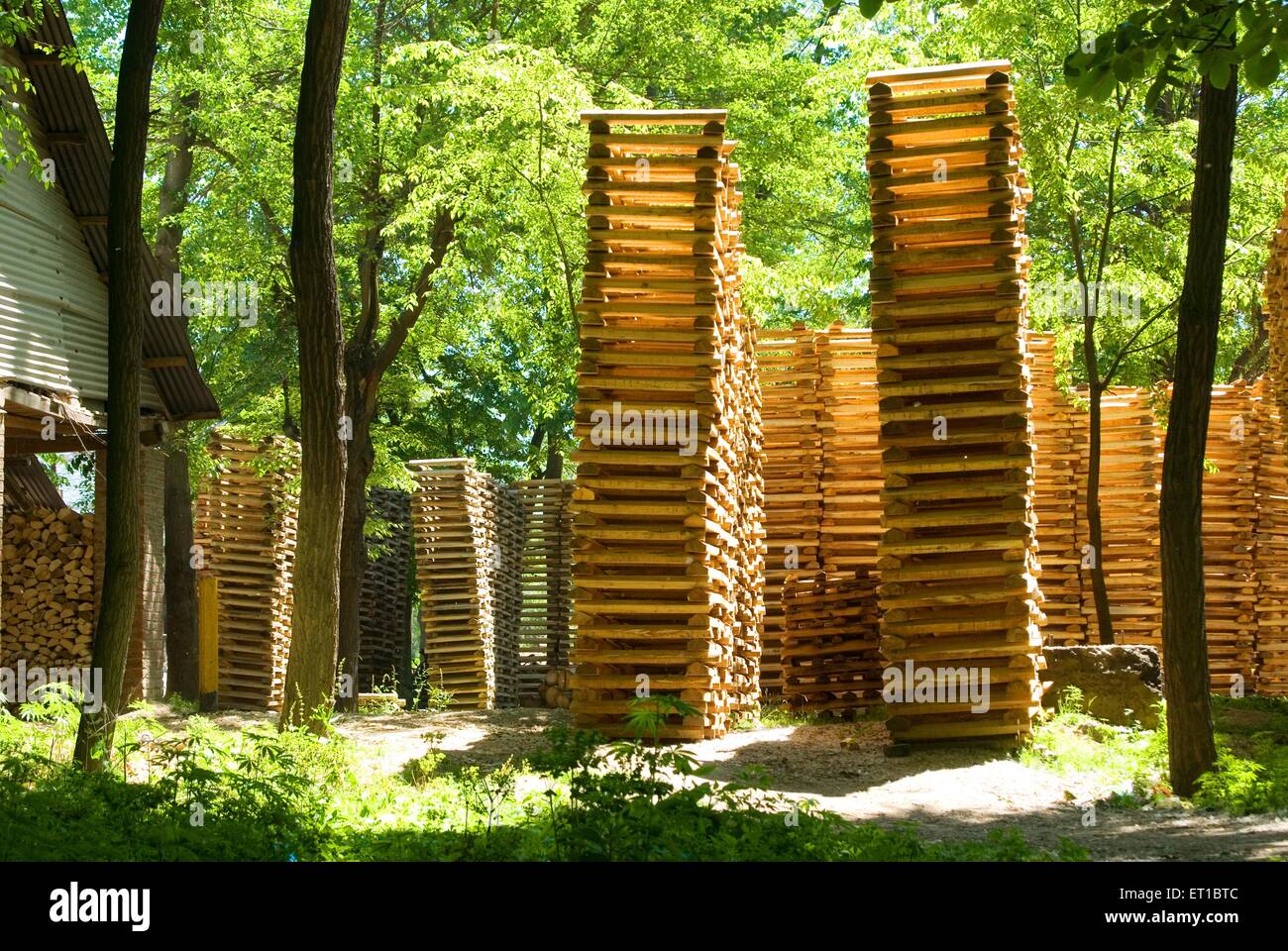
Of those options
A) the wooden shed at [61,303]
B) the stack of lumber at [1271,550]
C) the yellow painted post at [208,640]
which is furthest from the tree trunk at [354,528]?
the stack of lumber at [1271,550]

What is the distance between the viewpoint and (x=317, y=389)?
11.5 metres

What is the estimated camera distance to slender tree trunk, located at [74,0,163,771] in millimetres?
9961

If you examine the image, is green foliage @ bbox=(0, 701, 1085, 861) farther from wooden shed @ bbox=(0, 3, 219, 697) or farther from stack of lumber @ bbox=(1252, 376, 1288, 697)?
stack of lumber @ bbox=(1252, 376, 1288, 697)

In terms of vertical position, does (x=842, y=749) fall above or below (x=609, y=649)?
below

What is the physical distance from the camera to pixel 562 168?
17219mm

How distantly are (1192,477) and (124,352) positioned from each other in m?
7.87

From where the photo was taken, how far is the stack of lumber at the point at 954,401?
1213 cm

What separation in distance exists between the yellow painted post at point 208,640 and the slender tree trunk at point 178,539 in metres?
0.19

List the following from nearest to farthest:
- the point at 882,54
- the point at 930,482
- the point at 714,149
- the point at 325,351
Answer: the point at 325,351 → the point at 930,482 → the point at 714,149 → the point at 882,54

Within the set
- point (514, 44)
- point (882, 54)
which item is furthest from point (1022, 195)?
point (882, 54)

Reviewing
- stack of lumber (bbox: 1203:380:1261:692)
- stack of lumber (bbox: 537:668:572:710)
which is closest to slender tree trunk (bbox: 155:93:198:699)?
stack of lumber (bbox: 537:668:572:710)

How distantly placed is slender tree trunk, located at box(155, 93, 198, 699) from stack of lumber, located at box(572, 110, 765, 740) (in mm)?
9036

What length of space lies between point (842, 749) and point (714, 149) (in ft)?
18.7
